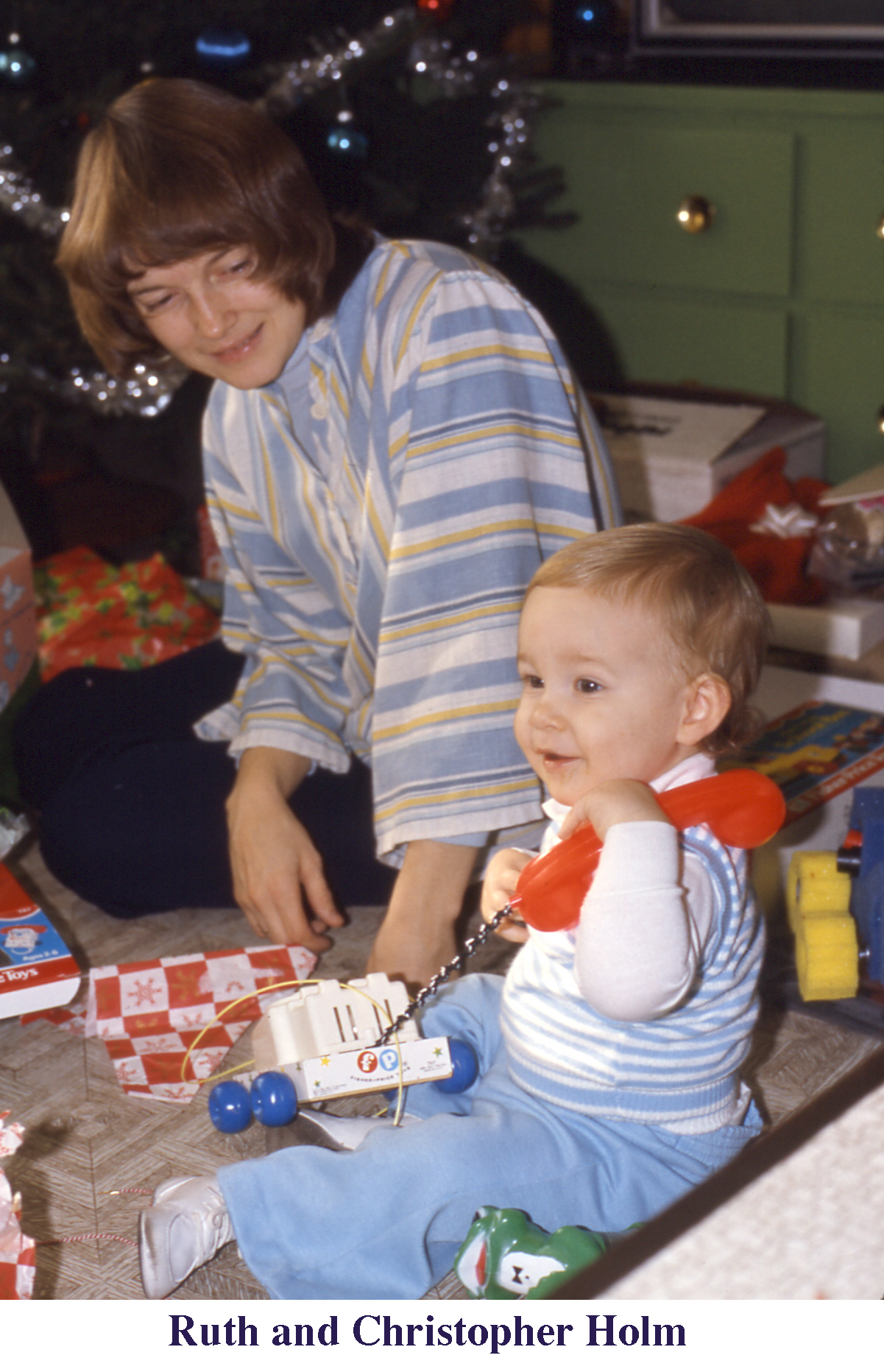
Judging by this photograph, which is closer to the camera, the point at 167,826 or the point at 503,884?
the point at 503,884

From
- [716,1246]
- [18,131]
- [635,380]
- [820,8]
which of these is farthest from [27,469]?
[716,1246]

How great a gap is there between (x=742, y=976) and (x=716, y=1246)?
402 mm

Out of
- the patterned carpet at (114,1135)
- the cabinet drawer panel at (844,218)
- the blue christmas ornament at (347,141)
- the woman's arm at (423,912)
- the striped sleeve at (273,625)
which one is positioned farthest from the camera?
the cabinet drawer panel at (844,218)

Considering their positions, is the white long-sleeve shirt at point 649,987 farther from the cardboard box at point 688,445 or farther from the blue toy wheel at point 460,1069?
the cardboard box at point 688,445

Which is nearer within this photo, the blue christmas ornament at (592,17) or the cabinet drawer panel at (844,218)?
the cabinet drawer panel at (844,218)

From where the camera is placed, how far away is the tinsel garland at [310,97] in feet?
5.47

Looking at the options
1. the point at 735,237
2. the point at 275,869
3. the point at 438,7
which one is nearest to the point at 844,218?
the point at 735,237

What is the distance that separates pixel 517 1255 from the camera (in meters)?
0.75

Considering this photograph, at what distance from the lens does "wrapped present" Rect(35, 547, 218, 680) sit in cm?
169

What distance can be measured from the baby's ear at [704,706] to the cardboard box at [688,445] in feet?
3.65

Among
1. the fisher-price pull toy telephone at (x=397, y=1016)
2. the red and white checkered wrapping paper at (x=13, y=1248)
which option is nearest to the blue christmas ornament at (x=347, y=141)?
the fisher-price pull toy telephone at (x=397, y=1016)

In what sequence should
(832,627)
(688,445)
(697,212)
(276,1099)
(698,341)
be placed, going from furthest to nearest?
(698,341) → (697,212) → (688,445) → (832,627) → (276,1099)

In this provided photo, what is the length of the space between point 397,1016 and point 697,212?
1.50 metres

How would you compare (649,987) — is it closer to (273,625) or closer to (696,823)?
(696,823)
